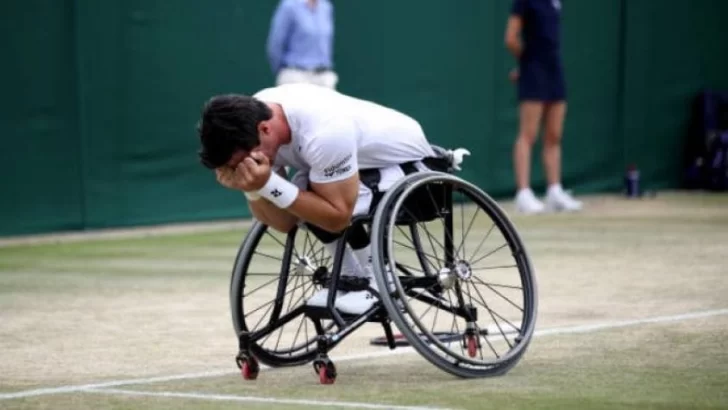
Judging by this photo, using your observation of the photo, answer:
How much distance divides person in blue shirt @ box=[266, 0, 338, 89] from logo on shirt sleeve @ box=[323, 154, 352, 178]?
7564 mm

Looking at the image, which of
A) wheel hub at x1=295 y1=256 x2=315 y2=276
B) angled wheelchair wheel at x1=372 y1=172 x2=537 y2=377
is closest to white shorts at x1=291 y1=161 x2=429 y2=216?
angled wheelchair wheel at x1=372 y1=172 x2=537 y2=377

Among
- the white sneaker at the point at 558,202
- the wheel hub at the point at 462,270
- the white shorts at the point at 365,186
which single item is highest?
the white shorts at the point at 365,186

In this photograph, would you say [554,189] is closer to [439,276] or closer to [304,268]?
[304,268]

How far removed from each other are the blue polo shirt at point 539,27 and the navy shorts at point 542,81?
0.18 feet

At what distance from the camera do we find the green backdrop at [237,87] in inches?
516

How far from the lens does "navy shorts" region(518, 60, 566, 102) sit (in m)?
14.5

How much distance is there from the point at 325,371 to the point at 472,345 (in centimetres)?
62

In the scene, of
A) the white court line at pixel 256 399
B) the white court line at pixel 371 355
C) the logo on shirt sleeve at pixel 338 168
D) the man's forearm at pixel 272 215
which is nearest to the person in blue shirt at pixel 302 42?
the white court line at pixel 371 355

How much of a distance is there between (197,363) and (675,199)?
10.1m

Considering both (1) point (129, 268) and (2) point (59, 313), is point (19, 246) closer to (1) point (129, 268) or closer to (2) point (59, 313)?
(1) point (129, 268)

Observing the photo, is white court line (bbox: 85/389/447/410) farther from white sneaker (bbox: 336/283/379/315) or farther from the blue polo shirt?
the blue polo shirt

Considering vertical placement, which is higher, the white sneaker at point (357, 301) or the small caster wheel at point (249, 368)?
the white sneaker at point (357, 301)

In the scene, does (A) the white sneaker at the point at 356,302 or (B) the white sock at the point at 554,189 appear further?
(B) the white sock at the point at 554,189

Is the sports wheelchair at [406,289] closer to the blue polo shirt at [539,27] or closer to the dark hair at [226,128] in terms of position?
the dark hair at [226,128]
